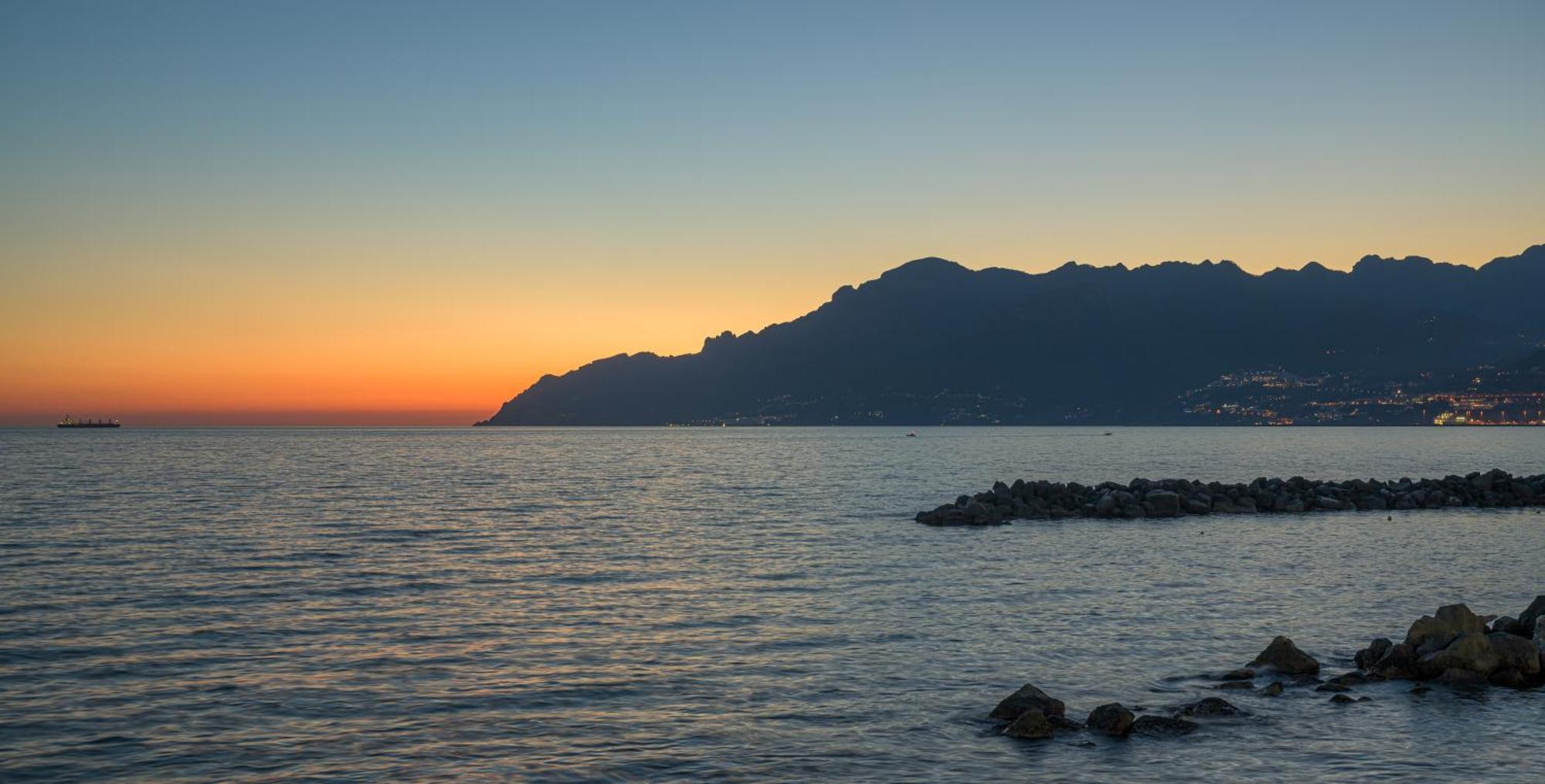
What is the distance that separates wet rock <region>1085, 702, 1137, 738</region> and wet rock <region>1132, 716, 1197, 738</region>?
0.14 m

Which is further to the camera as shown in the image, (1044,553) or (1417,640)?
(1044,553)

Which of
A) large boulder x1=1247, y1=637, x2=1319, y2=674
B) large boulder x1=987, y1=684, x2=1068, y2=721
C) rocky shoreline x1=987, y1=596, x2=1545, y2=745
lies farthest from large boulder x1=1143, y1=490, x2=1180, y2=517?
large boulder x1=987, y1=684, x2=1068, y2=721

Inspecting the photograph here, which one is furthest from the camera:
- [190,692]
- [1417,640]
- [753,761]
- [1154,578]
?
[1154,578]

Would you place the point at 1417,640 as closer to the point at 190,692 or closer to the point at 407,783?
the point at 407,783

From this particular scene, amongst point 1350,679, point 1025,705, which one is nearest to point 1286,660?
point 1350,679

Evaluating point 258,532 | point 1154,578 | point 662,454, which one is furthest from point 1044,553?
point 662,454

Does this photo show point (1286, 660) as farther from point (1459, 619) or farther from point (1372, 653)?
point (1459, 619)

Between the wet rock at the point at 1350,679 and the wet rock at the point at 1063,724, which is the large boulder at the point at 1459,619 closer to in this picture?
the wet rock at the point at 1350,679

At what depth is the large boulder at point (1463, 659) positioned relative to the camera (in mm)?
20812

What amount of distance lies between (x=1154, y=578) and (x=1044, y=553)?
748 centimetres

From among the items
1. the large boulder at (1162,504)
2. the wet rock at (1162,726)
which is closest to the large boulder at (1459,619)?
the wet rock at (1162,726)

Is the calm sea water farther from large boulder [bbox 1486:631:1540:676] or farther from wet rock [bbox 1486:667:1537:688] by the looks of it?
large boulder [bbox 1486:631:1540:676]

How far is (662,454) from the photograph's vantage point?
17238 centimetres

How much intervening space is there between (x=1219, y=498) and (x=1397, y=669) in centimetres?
4335
